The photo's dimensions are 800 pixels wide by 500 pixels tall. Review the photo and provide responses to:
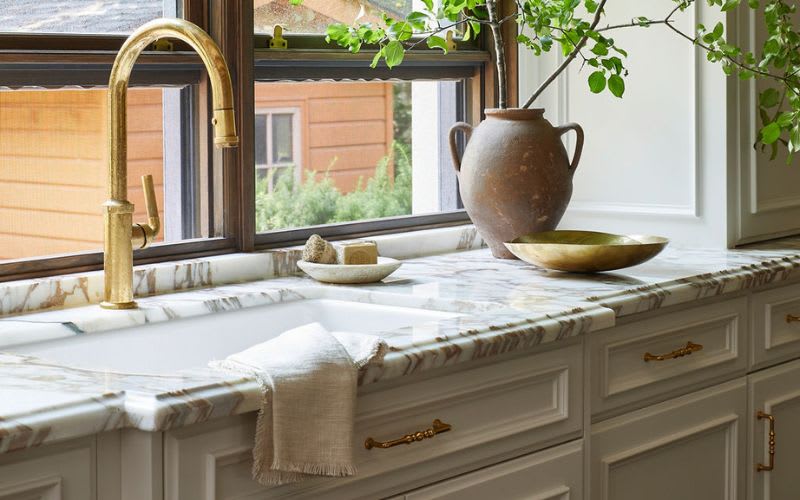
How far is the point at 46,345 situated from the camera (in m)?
1.85

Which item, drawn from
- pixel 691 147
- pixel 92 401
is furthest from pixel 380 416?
pixel 691 147

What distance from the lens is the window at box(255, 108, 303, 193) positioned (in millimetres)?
2541

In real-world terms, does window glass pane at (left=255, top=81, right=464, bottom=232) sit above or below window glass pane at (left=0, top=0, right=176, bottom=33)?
below

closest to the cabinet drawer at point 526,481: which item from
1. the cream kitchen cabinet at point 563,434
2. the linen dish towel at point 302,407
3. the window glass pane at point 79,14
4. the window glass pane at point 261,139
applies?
the cream kitchen cabinet at point 563,434

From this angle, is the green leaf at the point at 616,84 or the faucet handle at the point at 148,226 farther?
the green leaf at the point at 616,84

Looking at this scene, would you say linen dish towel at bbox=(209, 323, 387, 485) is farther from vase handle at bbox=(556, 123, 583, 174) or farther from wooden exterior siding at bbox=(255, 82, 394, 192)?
vase handle at bbox=(556, 123, 583, 174)

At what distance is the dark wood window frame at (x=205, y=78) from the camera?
6.88 ft

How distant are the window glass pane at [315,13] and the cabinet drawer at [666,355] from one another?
986 millimetres

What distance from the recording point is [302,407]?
4.85 feet

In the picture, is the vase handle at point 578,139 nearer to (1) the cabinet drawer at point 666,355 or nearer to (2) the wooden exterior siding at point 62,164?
(1) the cabinet drawer at point 666,355

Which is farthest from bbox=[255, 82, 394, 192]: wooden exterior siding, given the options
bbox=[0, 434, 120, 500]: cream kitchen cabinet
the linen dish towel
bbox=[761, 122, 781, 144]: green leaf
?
bbox=[0, 434, 120, 500]: cream kitchen cabinet

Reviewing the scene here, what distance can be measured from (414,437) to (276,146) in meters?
1.05

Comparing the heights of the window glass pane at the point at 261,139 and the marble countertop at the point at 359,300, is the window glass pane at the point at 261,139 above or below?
above

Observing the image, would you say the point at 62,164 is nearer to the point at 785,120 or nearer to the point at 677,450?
the point at 677,450
